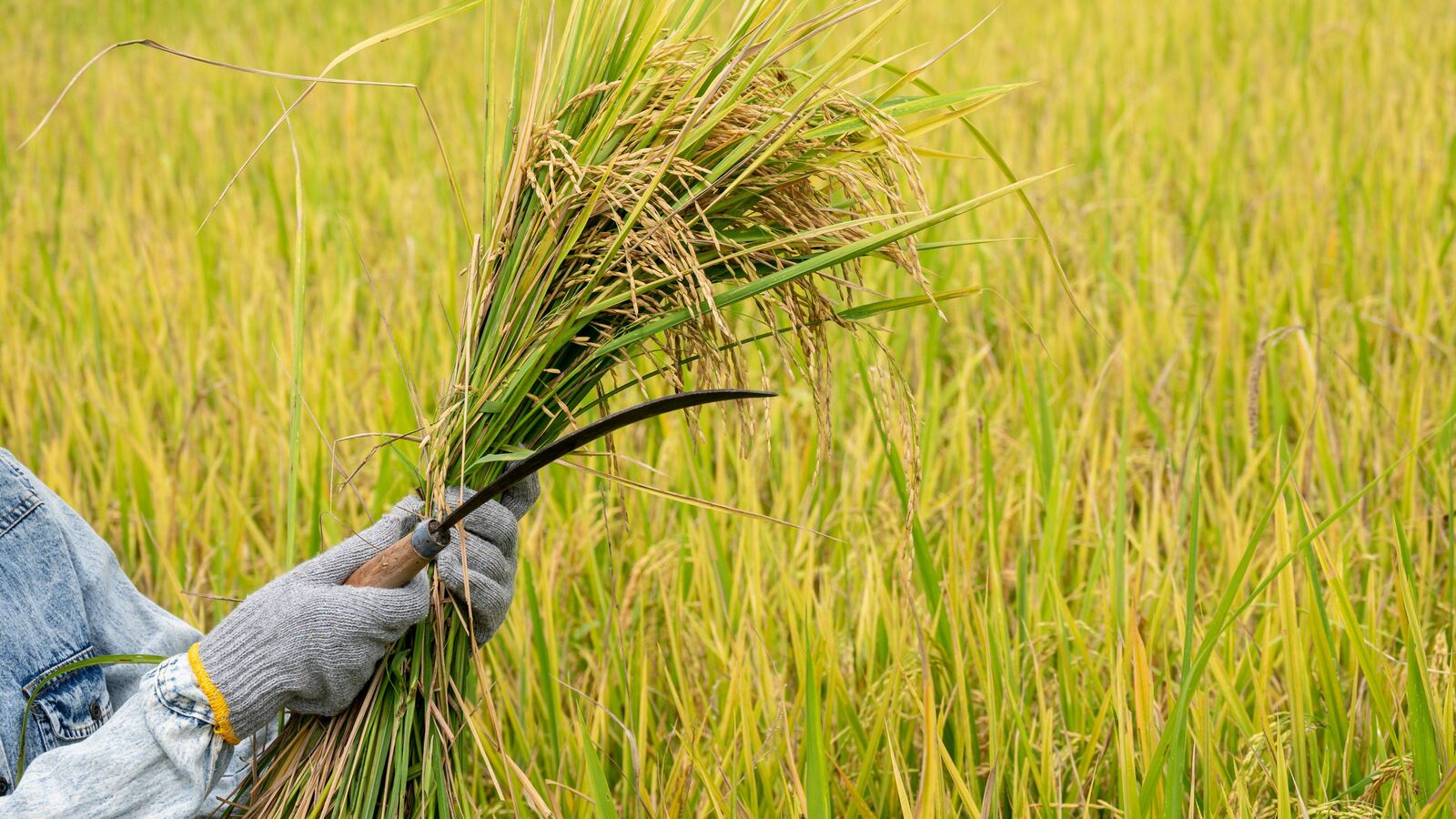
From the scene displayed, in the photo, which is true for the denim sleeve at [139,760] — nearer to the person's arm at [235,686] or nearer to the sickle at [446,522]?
the person's arm at [235,686]

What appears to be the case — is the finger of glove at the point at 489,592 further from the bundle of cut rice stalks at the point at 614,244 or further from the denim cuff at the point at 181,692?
the denim cuff at the point at 181,692

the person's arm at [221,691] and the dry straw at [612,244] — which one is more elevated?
the dry straw at [612,244]

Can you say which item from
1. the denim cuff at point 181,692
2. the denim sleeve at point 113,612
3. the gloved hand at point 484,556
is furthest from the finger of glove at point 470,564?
the denim sleeve at point 113,612

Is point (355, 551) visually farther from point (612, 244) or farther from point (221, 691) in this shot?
point (612, 244)

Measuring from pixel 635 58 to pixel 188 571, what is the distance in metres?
1.09

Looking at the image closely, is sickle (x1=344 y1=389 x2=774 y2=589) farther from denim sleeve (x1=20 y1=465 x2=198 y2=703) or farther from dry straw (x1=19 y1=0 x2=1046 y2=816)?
denim sleeve (x1=20 y1=465 x2=198 y2=703)

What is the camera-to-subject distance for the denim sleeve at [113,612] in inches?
40.6

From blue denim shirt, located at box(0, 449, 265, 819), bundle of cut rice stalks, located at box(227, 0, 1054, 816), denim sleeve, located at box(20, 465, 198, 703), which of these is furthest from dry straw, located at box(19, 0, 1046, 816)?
denim sleeve, located at box(20, 465, 198, 703)

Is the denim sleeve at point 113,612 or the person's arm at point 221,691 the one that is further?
the denim sleeve at point 113,612

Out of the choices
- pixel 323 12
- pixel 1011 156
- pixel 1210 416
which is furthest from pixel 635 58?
pixel 323 12

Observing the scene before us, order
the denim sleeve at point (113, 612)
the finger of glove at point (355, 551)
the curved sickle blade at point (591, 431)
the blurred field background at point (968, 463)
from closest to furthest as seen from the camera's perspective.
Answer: the curved sickle blade at point (591, 431) < the finger of glove at point (355, 551) < the denim sleeve at point (113, 612) < the blurred field background at point (968, 463)

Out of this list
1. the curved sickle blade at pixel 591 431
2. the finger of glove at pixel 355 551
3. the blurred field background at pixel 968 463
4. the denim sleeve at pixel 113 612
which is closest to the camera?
the curved sickle blade at pixel 591 431

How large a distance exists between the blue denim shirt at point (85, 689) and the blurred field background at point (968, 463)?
0.20 m

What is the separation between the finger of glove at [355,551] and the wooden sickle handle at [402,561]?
2 cm
